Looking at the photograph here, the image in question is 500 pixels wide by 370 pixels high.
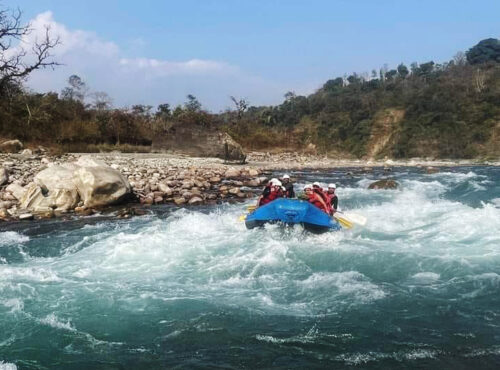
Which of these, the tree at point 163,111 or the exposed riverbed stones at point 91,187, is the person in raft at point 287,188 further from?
the tree at point 163,111

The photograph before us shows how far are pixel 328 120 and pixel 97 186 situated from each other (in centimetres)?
4728

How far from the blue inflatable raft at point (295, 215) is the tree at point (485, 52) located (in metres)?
72.8

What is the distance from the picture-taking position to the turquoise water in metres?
5.55

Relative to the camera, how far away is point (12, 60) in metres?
20.9

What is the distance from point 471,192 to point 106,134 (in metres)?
23.2

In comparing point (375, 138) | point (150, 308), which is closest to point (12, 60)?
point (150, 308)

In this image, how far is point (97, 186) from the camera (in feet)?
48.0

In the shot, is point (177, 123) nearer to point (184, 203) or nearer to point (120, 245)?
point (184, 203)

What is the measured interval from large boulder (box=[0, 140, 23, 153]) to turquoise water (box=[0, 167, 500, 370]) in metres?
12.5

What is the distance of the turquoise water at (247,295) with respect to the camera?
555 cm

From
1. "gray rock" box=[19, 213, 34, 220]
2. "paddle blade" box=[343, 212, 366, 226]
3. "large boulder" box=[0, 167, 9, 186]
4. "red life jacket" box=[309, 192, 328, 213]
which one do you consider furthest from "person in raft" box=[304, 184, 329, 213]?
"large boulder" box=[0, 167, 9, 186]

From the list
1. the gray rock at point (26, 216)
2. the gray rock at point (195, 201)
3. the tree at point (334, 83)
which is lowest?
the gray rock at point (195, 201)

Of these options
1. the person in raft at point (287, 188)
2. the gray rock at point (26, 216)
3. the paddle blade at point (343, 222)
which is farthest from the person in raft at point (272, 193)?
the gray rock at point (26, 216)

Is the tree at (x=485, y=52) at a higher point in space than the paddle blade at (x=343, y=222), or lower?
higher
